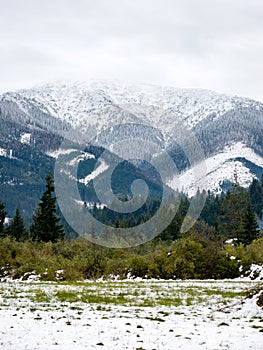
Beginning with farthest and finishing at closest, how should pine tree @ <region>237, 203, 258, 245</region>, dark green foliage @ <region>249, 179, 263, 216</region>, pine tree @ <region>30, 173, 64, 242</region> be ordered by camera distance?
1. dark green foliage @ <region>249, 179, 263, 216</region>
2. pine tree @ <region>30, 173, 64, 242</region>
3. pine tree @ <region>237, 203, 258, 245</region>

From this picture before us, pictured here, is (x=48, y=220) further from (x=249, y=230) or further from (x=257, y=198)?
(x=257, y=198)

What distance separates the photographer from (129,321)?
16203mm

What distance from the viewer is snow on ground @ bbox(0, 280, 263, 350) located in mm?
12664

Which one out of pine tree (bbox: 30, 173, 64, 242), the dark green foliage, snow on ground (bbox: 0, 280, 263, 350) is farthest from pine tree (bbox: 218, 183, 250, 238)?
snow on ground (bbox: 0, 280, 263, 350)

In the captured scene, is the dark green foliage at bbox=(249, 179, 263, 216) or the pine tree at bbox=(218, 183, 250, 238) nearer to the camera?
the pine tree at bbox=(218, 183, 250, 238)

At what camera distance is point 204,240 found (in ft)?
140

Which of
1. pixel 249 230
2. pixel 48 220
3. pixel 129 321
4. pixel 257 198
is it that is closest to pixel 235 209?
pixel 249 230

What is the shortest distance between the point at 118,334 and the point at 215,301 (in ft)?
28.7

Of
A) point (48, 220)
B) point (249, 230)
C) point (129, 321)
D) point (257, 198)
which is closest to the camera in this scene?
point (129, 321)

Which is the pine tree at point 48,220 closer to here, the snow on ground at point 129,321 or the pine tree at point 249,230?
the pine tree at point 249,230

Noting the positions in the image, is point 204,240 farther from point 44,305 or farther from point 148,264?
point 44,305

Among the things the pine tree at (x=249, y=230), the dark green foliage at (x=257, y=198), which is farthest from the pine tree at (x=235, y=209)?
the dark green foliage at (x=257, y=198)

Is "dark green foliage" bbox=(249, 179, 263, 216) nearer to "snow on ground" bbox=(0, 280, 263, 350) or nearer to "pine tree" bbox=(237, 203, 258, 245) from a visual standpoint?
"pine tree" bbox=(237, 203, 258, 245)

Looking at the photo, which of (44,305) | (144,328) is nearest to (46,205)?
(44,305)
